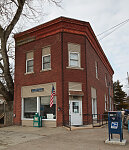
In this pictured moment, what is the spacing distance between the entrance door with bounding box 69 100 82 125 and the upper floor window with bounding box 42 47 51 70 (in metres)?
3.88

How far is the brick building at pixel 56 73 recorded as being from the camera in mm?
15039

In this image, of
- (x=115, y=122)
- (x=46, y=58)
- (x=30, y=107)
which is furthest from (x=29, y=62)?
(x=115, y=122)

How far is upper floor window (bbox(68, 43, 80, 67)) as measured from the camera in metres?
15.9

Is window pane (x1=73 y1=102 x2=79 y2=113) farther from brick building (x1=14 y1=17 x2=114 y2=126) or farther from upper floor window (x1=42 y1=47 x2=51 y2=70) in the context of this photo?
upper floor window (x1=42 y1=47 x2=51 y2=70)

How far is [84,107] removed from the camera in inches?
602

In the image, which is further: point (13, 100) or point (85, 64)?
point (13, 100)

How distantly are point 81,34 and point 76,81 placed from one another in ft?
14.2

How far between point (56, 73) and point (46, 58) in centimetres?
207

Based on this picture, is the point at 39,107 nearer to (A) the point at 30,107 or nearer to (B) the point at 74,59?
(A) the point at 30,107

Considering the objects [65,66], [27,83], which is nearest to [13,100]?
[27,83]

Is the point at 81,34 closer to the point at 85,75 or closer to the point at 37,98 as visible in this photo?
the point at 85,75

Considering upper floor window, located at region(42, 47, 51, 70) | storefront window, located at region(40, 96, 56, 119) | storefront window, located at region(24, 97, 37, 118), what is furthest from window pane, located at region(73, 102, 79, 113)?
upper floor window, located at region(42, 47, 51, 70)

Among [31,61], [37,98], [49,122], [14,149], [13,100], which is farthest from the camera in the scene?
[13,100]

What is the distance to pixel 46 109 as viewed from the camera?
619 inches
